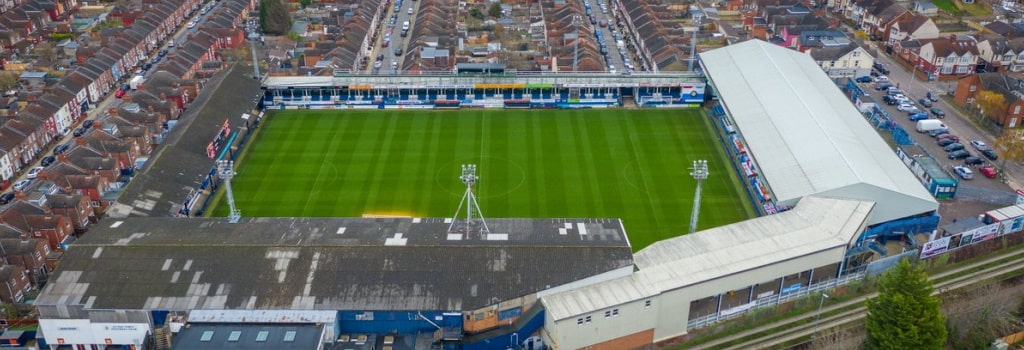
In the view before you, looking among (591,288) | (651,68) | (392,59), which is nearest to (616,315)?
(591,288)

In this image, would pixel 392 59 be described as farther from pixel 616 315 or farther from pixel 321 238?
pixel 616 315

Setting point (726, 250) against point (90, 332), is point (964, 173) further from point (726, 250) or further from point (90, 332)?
point (90, 332)

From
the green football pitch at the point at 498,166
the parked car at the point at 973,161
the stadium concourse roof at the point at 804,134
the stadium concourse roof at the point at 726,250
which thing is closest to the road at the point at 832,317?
the stadium concourse roof at the point at 726,250

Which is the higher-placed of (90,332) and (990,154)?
(90,332)

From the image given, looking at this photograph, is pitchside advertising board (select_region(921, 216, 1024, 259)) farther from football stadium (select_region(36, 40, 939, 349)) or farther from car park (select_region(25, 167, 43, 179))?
car park (select_region(25, 167, 43, 179))

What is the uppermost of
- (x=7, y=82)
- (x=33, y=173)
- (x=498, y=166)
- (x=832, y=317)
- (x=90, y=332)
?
(x=7, y=82)

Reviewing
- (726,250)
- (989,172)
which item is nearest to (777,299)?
(726,250)

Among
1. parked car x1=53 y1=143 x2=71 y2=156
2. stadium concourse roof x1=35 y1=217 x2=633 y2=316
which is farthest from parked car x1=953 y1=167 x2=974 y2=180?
parked car x1=53 y1=143 x2=71 y2=156
